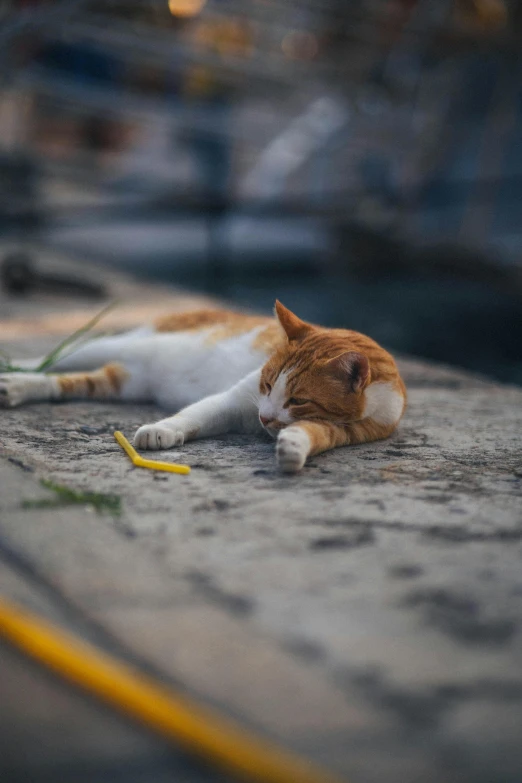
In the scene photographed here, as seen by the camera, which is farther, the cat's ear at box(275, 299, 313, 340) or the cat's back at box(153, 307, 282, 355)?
the cat's back at box(153, 307, 282, 355)

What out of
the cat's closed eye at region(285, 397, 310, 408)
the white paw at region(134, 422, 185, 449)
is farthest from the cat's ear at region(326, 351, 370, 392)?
the white paw at region(134, 422, 185, 449)

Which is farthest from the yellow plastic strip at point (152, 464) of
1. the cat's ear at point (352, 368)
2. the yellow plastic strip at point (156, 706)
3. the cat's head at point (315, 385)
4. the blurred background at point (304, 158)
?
the blurred background at point (304, 158)

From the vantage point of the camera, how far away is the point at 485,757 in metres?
1.00

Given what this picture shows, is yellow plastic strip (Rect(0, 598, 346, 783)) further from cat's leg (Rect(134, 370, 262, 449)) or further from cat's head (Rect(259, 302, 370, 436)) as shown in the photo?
cat's head (Rect(259, 302, 370, 436))

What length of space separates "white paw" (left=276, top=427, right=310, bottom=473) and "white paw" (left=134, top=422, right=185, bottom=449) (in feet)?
1.10

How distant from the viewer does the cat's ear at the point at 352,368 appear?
206 centimetres

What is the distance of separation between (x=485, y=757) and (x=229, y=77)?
6.89 meters

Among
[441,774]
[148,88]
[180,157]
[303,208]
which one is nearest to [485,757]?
[441,774]

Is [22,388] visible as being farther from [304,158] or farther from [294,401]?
[304,158]

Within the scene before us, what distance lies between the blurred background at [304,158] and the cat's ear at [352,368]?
2.96 metres

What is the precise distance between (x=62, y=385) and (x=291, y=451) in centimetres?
104

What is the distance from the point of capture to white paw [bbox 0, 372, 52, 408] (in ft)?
8.25

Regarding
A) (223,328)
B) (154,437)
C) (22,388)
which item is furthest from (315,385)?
(22,388)

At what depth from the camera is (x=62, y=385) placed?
2.64 metres
